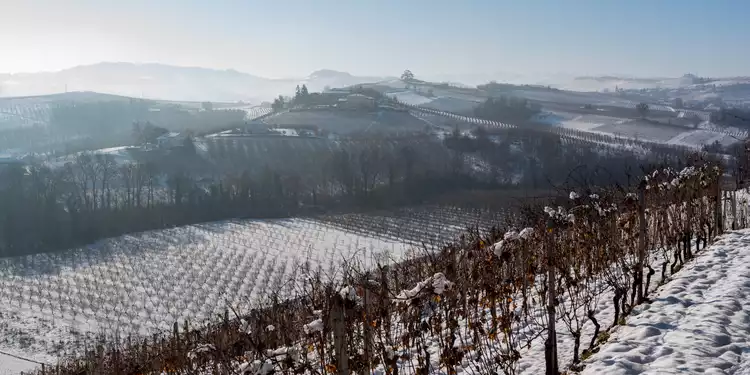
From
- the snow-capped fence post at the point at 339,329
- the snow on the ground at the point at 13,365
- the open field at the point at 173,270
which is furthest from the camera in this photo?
the open field at the point at 173,270

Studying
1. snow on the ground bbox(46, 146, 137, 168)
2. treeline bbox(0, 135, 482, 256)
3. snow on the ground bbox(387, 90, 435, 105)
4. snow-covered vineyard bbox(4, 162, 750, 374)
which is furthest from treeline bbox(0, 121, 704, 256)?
snow on the ground bbox(387, 90, 435, 105)

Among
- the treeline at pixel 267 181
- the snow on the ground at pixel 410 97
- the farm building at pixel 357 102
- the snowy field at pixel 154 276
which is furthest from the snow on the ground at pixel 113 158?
the snow on the ground at pixel 410 97

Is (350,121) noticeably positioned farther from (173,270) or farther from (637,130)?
(173,270)

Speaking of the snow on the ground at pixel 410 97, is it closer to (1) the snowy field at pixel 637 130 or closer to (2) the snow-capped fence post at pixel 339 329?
(1) the snowy field at pixel 637 130

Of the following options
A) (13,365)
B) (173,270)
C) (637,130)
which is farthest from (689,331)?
(637,130)

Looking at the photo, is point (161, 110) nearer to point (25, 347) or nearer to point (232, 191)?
point (232, 191)

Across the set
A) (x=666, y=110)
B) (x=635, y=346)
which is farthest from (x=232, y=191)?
(x=666, y=110)
